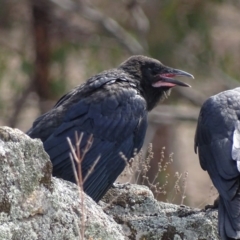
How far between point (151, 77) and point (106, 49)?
7.36 m

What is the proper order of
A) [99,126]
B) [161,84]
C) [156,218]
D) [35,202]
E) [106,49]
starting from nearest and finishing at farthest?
[35,202] → [156,218] → [99,126] → [161,84] → [106,49]

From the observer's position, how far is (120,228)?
4.71 m

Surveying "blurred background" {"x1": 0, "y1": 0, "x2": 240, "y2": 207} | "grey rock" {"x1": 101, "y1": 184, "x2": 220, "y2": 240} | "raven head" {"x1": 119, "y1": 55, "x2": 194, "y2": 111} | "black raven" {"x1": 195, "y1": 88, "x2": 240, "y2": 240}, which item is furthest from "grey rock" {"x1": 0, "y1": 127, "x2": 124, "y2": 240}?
"blurred background" {"x1": 0, "y1": 0, "x2": 240, "y2": 207}

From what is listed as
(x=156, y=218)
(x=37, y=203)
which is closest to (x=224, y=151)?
(x=156, y=218)

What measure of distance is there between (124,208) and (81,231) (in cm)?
161

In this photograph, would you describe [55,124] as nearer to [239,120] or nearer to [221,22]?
[239,120]

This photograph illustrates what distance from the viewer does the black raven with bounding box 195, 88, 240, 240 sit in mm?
5215

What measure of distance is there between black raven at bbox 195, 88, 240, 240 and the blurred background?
7.07 metres

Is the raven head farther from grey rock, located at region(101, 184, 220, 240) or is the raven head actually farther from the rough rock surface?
the rough rock surface

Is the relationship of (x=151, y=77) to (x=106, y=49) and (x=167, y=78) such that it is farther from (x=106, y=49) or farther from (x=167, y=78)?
(x=106, y=49)

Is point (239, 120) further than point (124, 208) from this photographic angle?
Yes

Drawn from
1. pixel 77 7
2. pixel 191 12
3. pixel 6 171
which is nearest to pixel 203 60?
pixel 191 12

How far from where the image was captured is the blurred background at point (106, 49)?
13906mm

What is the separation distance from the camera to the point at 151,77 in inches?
285
